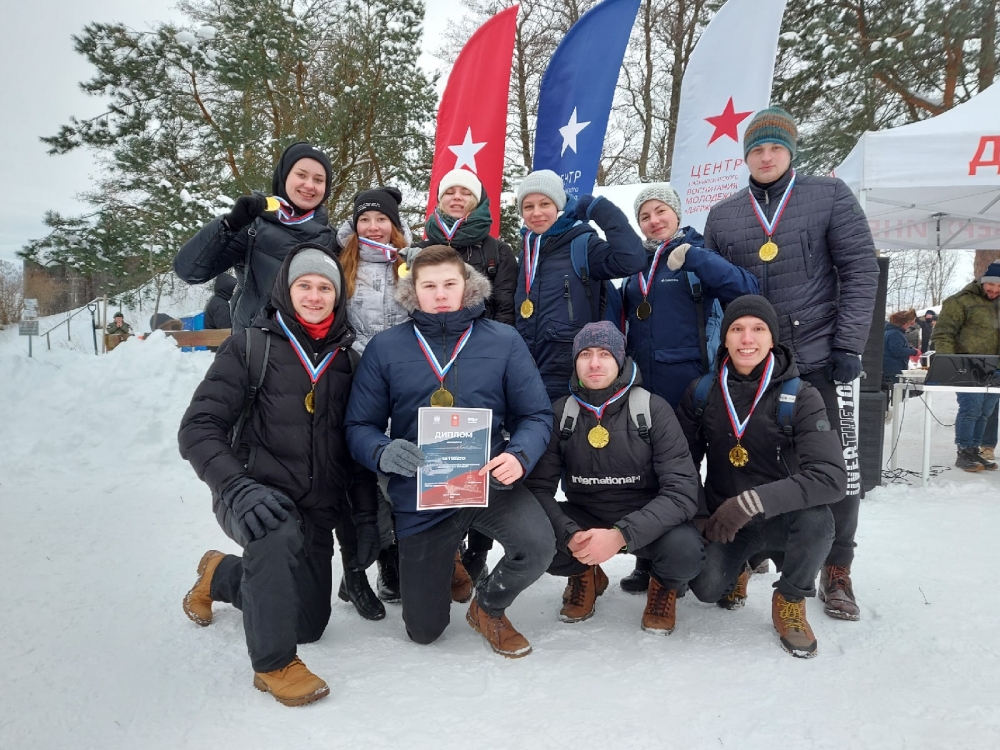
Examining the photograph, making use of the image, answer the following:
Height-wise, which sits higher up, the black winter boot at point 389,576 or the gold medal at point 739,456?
the gold medal at point 739,456

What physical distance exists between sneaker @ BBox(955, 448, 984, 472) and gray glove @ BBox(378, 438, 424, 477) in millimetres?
6160

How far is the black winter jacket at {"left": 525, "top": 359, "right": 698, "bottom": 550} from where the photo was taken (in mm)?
2842

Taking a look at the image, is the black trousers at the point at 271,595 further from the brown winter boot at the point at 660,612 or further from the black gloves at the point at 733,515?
the black gloves at the point at 733,515

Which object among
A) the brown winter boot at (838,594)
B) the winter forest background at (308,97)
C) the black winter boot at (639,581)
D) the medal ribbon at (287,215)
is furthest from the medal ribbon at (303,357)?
the winter forest background at (308,97)

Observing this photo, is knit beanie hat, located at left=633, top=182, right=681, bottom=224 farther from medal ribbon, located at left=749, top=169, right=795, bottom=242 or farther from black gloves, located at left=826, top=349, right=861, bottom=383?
black gloves, located at left=826, top=349, right=861, bottom=383

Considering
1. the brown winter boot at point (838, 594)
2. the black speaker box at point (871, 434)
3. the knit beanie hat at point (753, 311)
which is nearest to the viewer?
the knit beanie hat at point (753, 311)

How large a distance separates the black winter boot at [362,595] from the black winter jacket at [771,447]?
160 cm

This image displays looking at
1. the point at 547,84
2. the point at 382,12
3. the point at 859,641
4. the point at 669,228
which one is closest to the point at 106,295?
the point at 382,12

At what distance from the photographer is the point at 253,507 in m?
2.34

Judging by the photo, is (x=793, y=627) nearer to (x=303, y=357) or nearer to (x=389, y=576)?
(x=389, y=576)

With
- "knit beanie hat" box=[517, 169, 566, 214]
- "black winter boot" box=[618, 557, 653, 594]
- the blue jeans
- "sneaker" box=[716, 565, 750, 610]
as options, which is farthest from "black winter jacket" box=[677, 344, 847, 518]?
the blue jeans

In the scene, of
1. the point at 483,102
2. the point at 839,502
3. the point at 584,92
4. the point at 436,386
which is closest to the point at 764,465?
the point at 839,502

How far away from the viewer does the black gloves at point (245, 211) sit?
3.15 m

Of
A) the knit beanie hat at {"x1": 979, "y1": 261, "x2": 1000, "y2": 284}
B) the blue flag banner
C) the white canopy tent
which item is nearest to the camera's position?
the white canopy tent
